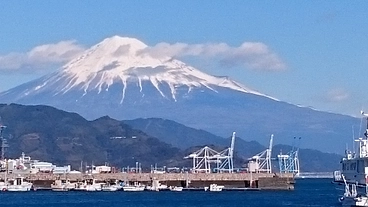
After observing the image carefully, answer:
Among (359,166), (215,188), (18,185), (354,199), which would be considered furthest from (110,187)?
(354,199)

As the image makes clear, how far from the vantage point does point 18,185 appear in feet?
460

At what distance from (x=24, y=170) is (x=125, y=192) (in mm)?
28774

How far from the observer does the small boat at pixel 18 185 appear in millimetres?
137375

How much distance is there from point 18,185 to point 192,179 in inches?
981

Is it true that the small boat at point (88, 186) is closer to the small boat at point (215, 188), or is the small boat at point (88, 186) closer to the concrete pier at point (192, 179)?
the concrete pier at point (192, 179)

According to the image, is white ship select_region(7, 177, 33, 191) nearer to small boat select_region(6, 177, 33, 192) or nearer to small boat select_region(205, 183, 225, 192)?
small boat select_region(6, 177, 33, 192)

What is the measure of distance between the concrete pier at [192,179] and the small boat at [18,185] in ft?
11.1

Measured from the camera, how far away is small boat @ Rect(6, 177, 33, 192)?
13738cm

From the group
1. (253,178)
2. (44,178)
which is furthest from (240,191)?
(44,178)

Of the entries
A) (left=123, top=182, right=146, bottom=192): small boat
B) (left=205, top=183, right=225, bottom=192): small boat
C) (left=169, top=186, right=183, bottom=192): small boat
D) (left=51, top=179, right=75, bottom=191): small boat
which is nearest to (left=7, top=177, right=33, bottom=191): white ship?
(left=51, top=179, right=75, bottom=191): small boat

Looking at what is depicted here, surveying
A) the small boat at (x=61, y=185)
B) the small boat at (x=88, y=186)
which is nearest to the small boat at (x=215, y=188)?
the small boat at (x=88, y=186)

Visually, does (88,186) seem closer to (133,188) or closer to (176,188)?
(133,188)

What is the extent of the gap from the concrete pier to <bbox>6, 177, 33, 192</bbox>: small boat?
338 cm

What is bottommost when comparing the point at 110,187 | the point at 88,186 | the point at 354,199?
the point at 354,199
